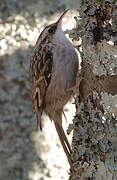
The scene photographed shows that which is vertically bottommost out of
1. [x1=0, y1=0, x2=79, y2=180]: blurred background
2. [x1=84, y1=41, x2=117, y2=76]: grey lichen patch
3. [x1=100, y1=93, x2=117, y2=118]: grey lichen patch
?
[x1=0, y1=0, x2=79, y2=180]: blurred background

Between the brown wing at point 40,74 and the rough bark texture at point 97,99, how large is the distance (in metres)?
0.86

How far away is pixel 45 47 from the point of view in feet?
9.20

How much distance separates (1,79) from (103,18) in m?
3.03

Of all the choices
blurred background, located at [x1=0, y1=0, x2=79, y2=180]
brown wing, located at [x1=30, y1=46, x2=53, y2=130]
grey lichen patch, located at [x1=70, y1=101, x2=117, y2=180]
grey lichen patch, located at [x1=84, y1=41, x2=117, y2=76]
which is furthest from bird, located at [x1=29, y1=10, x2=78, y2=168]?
blurred background, located at [x1=0, y1=0, x2=79, y2=180]

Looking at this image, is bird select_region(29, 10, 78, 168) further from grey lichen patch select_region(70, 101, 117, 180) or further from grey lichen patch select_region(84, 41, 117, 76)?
grey lichen patch select_region(84, 41, 117, 76)

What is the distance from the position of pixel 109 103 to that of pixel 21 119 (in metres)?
2.99

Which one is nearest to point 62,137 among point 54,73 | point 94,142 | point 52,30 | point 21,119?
point 54,73

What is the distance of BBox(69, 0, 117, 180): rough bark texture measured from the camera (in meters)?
1.68

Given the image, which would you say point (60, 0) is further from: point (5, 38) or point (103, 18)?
point (103, 18)

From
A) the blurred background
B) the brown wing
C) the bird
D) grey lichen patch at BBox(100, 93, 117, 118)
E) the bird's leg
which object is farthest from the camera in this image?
the blurred background

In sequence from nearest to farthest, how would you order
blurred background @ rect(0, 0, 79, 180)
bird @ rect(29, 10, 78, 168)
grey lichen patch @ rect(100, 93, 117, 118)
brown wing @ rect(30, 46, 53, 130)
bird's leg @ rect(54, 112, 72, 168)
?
grey lichen patch @ rect(100, 93, 117, 118)
bird's leg @ rect(54, 112, 72, 168)
bird @ rect(29, 10, 78, 168)
brown wing @ rect(30, 46, 53, 130)
blurred background @ rect(0, 0, 79, 180)

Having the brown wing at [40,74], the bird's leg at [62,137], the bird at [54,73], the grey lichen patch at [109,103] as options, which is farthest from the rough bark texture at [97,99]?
the brown wing at [40,74]

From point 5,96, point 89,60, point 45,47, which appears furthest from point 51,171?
point 89,60

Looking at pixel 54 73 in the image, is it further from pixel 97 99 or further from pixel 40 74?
pixel 97 99
